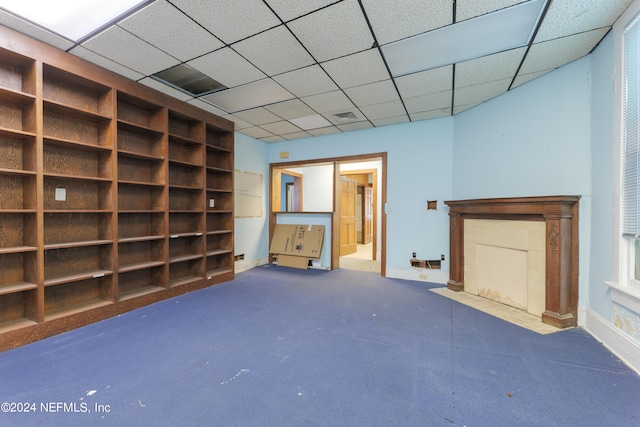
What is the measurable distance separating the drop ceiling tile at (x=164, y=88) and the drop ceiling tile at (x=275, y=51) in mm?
1232

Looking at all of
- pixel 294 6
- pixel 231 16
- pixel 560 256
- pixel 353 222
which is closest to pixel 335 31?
pixel 294 6

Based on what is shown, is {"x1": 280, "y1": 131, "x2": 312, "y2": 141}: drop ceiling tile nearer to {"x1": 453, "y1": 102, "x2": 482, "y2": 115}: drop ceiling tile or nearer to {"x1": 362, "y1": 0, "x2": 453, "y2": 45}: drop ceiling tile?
{"x1": 453, "y1": 102, "x2": 482, "y2": 115}: drop ceiling tile

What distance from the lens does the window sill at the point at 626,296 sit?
1804 mm

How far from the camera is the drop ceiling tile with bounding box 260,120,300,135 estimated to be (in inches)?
170

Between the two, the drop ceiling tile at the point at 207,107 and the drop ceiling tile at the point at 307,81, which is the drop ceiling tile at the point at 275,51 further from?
the drop ceiling tile at the point at 207,107

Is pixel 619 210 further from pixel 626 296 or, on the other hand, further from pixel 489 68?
pixel 489 68

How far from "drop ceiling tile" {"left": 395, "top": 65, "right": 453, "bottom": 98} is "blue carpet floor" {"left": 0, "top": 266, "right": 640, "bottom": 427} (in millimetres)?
2547

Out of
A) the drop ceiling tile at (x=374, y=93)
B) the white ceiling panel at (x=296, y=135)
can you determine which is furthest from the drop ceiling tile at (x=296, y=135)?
the drop ceiling tile at (x=374, y=93)

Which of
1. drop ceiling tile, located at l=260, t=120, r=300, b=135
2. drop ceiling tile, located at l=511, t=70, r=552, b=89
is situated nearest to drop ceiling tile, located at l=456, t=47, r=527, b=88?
drop ceiling tile, located at l=511, t=70, r=552, b=89

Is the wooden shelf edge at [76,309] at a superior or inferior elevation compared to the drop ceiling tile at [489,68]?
inferior

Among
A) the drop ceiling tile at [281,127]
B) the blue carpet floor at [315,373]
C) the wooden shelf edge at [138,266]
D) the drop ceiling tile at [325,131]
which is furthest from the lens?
the drop ceiling tile at [325,131]

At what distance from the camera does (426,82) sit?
2949 mm

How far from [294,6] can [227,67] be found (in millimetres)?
1109

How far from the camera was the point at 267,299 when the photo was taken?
326 centimetres
